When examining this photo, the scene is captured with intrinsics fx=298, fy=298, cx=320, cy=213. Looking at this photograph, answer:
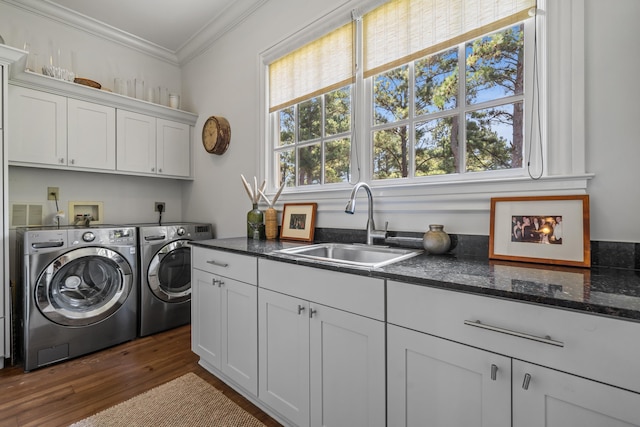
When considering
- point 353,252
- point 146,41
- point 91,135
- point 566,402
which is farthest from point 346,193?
point 146,41

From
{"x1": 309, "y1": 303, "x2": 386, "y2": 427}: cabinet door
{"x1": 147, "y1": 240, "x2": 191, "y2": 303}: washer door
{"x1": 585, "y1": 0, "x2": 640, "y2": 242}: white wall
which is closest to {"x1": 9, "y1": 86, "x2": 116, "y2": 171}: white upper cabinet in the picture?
{"x1": 147, "y1": 240, "x2": 191, "y2": 303}: washer door

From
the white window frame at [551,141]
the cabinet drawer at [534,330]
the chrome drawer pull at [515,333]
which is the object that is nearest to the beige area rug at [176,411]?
the cabinet drawer at [534,330]

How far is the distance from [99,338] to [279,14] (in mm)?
2897

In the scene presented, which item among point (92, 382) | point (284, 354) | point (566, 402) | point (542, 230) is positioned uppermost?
point (542, 230)

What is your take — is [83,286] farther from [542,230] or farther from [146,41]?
[542,230]

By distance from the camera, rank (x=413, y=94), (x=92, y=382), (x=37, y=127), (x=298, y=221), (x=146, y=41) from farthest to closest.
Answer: (x=146, y=41)
(x=37, y=127)
(x=298, y=221)
(x=92, y=382)
(x=413, y=94)

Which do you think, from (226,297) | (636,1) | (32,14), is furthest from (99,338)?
(636,1)

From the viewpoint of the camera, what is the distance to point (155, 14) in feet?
8.79

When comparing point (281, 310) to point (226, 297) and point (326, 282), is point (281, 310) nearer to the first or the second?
point (326, 282)

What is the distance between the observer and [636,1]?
107 centimetres

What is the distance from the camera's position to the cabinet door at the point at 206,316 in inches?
72.7

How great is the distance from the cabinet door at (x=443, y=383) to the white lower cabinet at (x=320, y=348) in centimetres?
6

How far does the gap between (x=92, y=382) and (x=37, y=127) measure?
6.40 feet

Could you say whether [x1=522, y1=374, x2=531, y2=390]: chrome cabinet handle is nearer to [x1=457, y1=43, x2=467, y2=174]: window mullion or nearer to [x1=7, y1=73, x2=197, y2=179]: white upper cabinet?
[x1=457, y1=43, x2=467, y2=174]: window mullion
